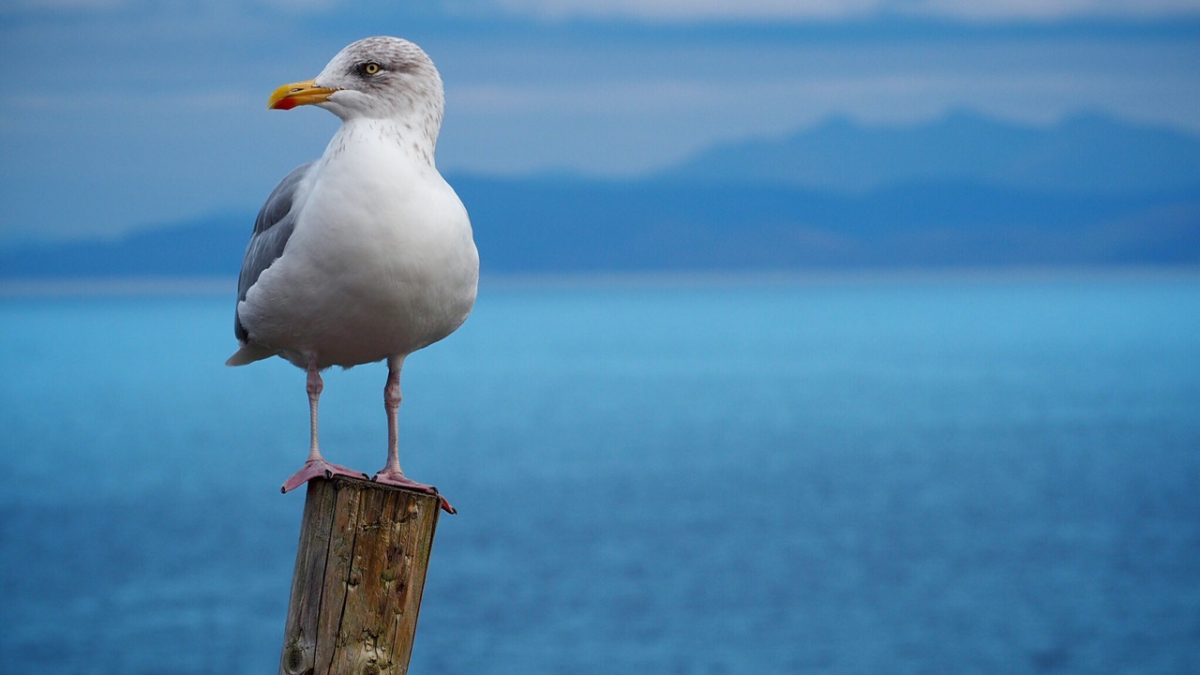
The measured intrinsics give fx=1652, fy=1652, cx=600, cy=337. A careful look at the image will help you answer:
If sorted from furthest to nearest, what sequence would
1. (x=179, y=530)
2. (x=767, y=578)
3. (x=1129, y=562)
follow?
(x=179, y=530) → (x=1129, y=562) → (x=767, y=578)

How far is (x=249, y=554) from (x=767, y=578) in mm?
14515

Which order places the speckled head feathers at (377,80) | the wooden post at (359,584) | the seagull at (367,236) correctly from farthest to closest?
the speckled head feathers at (377,80)
the seagull at (367,236)
the wooden post at (359,584)

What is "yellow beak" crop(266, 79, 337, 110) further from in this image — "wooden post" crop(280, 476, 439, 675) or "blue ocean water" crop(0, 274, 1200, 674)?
"blue ocean water" crop(0, 274, 1200, 674)

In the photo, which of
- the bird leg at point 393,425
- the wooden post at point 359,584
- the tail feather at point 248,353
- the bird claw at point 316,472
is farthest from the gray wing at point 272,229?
the wooden post at point 359,584

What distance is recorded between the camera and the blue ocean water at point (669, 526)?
36.8 metres

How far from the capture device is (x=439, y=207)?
7180mm

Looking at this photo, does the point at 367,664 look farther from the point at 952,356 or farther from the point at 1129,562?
the point at 952,356

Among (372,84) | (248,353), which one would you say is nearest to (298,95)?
(372,84)

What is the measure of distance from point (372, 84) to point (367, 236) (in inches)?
31.5

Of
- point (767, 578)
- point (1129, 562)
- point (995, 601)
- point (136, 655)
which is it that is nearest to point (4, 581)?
point (136, 655)

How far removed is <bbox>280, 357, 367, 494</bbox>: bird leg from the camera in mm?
6973

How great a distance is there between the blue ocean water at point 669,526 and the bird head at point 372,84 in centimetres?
2744

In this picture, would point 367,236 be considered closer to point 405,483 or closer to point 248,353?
point 405,483

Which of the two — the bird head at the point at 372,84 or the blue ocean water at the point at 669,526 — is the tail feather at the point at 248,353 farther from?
the blue ocean water at the point at 669,526
